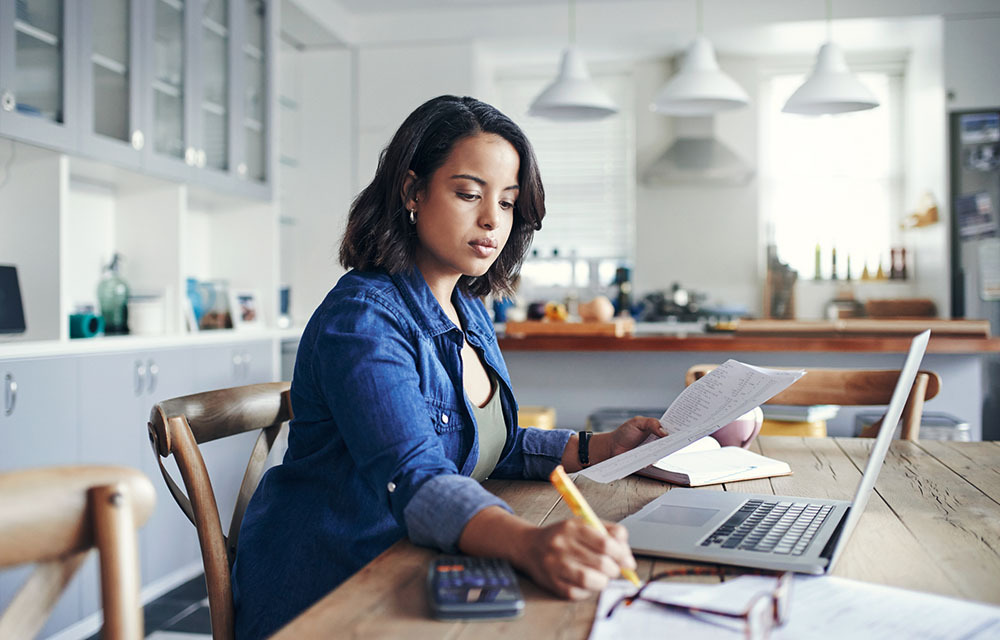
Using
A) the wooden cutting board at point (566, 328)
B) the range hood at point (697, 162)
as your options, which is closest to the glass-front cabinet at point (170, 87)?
the wooden cutting board at point (566, 328)

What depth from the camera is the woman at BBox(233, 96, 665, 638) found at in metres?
0.92

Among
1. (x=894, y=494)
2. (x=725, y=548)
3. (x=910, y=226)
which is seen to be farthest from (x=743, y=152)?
(x=725, y=548)

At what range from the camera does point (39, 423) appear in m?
2.38

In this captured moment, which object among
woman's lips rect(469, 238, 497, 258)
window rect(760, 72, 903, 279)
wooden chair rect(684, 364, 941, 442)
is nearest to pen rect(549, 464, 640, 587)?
woman's lips rect(469, 238, 497, 258)

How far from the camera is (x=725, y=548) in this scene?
873mm

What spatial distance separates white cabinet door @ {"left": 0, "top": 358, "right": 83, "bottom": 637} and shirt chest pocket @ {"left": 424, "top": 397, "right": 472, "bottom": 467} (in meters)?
1.50

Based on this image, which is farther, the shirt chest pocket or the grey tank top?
the grey tank top

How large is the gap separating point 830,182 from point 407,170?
17.3ft

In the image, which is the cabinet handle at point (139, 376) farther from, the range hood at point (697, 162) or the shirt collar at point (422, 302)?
the range hood at point (697, 162)

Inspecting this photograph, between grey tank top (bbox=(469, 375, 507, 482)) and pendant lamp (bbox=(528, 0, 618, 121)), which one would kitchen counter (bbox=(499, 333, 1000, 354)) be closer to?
pendant lamp (bbox=(528, 0, 618, 121))

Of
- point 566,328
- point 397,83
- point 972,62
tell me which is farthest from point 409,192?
point 972,62

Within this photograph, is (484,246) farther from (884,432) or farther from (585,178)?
(585,178)

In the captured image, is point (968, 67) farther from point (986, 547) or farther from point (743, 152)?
point (986, 547)

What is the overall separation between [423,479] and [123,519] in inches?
15.0
